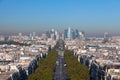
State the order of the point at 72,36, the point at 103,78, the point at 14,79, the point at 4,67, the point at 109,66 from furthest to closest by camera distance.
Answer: the point at 72,36, the point at 4,67, the point at 109,66, the point at 103,78, the point at 14,79

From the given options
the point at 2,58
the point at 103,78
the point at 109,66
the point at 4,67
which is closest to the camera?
the point at 103,78

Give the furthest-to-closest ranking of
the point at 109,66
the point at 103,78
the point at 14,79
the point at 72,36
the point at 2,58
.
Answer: the point at 72,36 → the point at 2,58 → the point at 109,66 → the point at 103,78 → the point at 14,79

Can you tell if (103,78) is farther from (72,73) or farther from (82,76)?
(72,73)

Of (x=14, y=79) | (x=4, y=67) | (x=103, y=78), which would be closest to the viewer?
(x=14, y=79)

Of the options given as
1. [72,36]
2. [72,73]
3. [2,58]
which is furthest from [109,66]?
[72,36]

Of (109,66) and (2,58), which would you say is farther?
(2,58)

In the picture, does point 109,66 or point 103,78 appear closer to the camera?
point 103,78

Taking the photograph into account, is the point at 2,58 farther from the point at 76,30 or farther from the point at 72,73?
the point at 76,30

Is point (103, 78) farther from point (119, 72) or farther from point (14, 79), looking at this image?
point (14, 79)

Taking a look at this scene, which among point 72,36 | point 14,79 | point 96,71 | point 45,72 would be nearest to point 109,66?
point 96,71
